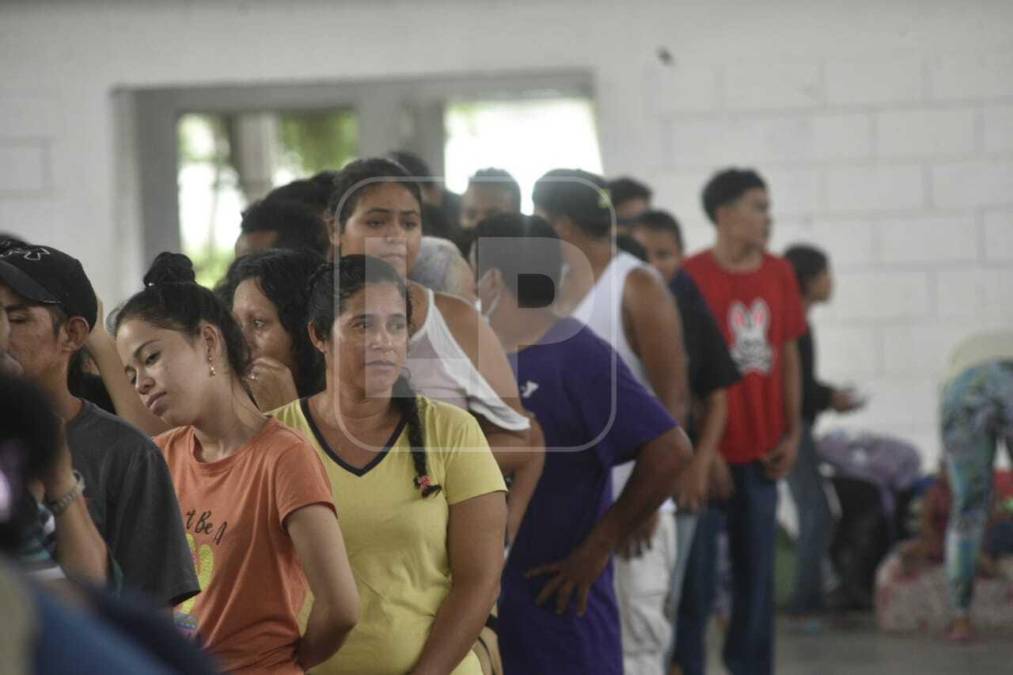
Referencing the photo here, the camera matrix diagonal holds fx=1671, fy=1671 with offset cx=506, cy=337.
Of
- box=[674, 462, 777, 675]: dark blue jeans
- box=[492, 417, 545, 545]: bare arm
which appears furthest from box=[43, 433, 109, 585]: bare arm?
box=[674, 462, 777, 675]: dark blue jeans

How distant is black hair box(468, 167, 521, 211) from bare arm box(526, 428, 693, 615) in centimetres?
126

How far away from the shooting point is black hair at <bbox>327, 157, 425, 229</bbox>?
3.11 metres

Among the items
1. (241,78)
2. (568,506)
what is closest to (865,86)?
(241,78)

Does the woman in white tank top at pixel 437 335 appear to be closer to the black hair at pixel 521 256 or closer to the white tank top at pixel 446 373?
the white tank top at pixel 446 373

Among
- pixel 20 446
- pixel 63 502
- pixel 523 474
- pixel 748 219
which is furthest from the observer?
pixel 748 219

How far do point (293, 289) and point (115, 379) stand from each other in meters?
0.32

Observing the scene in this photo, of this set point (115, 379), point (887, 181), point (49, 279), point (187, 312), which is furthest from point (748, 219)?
point (49, 279)

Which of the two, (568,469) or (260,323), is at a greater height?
(260,323)

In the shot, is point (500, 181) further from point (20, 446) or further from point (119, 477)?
point (20, 446)

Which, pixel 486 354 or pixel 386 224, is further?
pixel 386 224

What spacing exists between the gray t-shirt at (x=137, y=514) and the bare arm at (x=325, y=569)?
0.20 metres

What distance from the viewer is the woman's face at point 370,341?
2.45m

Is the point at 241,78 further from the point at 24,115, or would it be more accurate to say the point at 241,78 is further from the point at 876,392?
the point at 876,392

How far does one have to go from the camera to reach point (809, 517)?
6.23 meters
